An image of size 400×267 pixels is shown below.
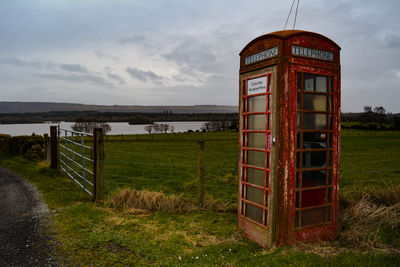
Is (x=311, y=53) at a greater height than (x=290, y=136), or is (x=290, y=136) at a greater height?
(x=311, y=53)

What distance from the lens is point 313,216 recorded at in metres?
4.41

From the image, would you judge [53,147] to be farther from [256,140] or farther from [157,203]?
[256,140]

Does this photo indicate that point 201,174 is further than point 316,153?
Yes

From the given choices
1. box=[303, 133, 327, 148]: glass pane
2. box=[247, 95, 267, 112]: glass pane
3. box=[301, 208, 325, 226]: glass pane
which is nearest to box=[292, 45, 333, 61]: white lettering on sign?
box=[247, 95, 267, 112]: glass pane

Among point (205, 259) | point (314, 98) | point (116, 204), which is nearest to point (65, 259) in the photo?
point (205, 259)

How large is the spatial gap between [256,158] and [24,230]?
4586 millimetres

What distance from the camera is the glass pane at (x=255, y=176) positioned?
14.6ft

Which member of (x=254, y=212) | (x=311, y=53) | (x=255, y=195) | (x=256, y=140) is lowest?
(x=254, y=212)

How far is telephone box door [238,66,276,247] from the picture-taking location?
13.7 feet

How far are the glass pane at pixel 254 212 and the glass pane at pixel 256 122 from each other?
4.32 feet

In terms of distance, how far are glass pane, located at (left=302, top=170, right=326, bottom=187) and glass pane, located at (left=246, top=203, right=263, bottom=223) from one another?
0.83 metres

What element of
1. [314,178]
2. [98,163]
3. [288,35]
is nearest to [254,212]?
[314,178]

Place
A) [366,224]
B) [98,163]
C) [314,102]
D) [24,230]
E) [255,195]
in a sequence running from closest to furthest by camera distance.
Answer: [314,102] < [255,195] < [366,224] < [24,230] < [98,163]

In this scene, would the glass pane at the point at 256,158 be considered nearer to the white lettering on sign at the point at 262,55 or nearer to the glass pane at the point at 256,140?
the glass pane at the point at 256,140
